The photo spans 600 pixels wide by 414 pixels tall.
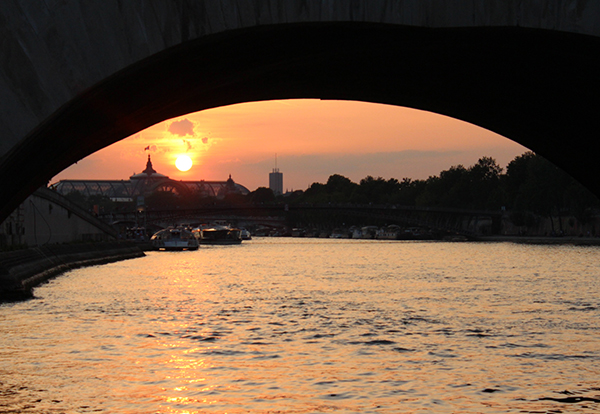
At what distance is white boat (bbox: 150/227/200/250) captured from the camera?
108m

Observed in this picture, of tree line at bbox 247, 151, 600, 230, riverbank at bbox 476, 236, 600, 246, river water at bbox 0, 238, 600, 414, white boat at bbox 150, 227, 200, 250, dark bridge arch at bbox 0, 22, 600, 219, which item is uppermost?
tree line at bbox 247, 151, 600, 230

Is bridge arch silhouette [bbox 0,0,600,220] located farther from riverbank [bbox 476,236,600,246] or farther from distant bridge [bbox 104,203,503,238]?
distant bridge [bbox 104,203,503,238]

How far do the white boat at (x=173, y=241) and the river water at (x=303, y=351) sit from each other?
69.8 meters

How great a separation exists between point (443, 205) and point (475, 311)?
142066 millimetres

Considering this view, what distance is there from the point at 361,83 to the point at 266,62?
2.39 metres

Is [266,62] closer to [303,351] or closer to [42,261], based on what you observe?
[303,351]

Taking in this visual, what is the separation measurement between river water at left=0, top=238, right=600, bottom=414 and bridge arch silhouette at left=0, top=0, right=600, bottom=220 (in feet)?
14.3

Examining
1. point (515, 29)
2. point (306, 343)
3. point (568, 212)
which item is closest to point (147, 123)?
point (515, 29)

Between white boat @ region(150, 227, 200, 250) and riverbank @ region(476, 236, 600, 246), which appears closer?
white boat @ region(150, 227, 200, 250)

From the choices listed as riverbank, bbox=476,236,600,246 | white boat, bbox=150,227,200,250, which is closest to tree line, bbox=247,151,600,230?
riverbank, bbox=476,236,600,246

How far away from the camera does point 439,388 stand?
48.1 feet

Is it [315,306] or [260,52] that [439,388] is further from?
[315,306]

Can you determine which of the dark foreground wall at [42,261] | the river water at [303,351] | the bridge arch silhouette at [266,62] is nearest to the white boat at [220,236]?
the dark foreground wall at [42,261]

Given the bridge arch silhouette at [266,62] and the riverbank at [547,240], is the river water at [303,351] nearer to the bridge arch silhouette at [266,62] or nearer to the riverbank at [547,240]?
the bridge arch silhouette at [266,62]
